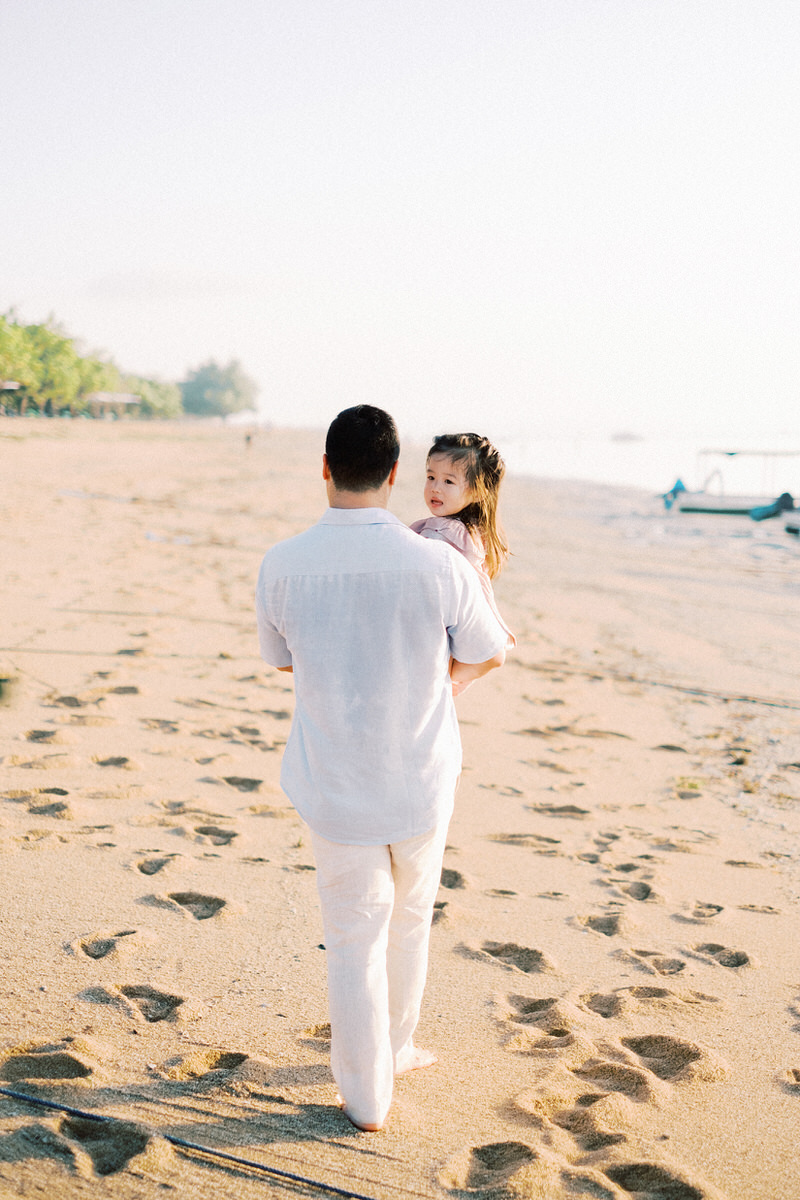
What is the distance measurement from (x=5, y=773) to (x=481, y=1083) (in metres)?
2.82

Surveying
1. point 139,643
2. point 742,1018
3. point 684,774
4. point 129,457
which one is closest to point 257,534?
point 139,643

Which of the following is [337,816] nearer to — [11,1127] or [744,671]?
[11,1127]

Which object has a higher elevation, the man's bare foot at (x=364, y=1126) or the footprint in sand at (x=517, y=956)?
the man's bare foot at (x=364, y=1126)

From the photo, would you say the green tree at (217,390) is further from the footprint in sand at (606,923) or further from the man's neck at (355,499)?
the man's neck at (355,499)

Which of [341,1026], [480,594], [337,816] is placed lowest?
[341,1026]

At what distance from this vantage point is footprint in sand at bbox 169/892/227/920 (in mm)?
3350

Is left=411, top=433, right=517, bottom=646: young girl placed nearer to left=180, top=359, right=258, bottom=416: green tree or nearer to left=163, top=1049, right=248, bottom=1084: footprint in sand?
left=163, top=1049, right=248, bottom=1084: footprint in sand

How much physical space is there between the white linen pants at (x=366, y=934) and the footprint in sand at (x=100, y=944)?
106 centimetres

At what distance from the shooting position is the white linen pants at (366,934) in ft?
7.09

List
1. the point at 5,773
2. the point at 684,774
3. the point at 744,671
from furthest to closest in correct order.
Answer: the point at 744,671
the point at 684,774
the point at 5,773

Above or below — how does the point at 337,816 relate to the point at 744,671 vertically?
above

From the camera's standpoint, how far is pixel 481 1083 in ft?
8.30

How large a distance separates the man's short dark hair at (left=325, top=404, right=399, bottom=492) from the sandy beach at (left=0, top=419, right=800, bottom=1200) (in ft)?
5.17

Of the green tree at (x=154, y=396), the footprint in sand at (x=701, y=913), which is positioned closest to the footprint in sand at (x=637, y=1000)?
the footprint in sand at (x=701, y=913)
